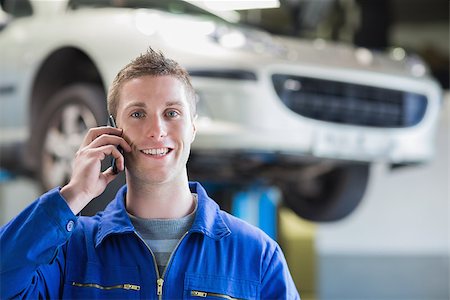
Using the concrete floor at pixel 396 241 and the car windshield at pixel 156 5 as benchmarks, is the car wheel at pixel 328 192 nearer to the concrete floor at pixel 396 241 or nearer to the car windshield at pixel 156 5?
the car windshield at pixel 156 5

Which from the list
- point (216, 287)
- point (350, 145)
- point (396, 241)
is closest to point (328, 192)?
point (350, 145)

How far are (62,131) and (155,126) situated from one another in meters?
0.78

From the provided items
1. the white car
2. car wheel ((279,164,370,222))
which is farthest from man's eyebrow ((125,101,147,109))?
car wheel ((279,164,370,222))

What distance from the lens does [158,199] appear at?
53 cm

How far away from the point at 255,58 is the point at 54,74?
0.46 m

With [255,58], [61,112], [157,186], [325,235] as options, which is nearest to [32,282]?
[157,186]

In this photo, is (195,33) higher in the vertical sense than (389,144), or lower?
higher

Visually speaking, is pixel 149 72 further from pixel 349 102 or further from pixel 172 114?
pixel 349 102

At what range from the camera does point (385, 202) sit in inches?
147

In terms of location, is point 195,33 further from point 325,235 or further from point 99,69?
point 325,235

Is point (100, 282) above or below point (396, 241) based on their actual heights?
above

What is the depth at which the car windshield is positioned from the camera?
116cm

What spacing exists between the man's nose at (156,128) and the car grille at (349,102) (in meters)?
1.18

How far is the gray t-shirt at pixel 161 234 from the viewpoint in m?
0.53
